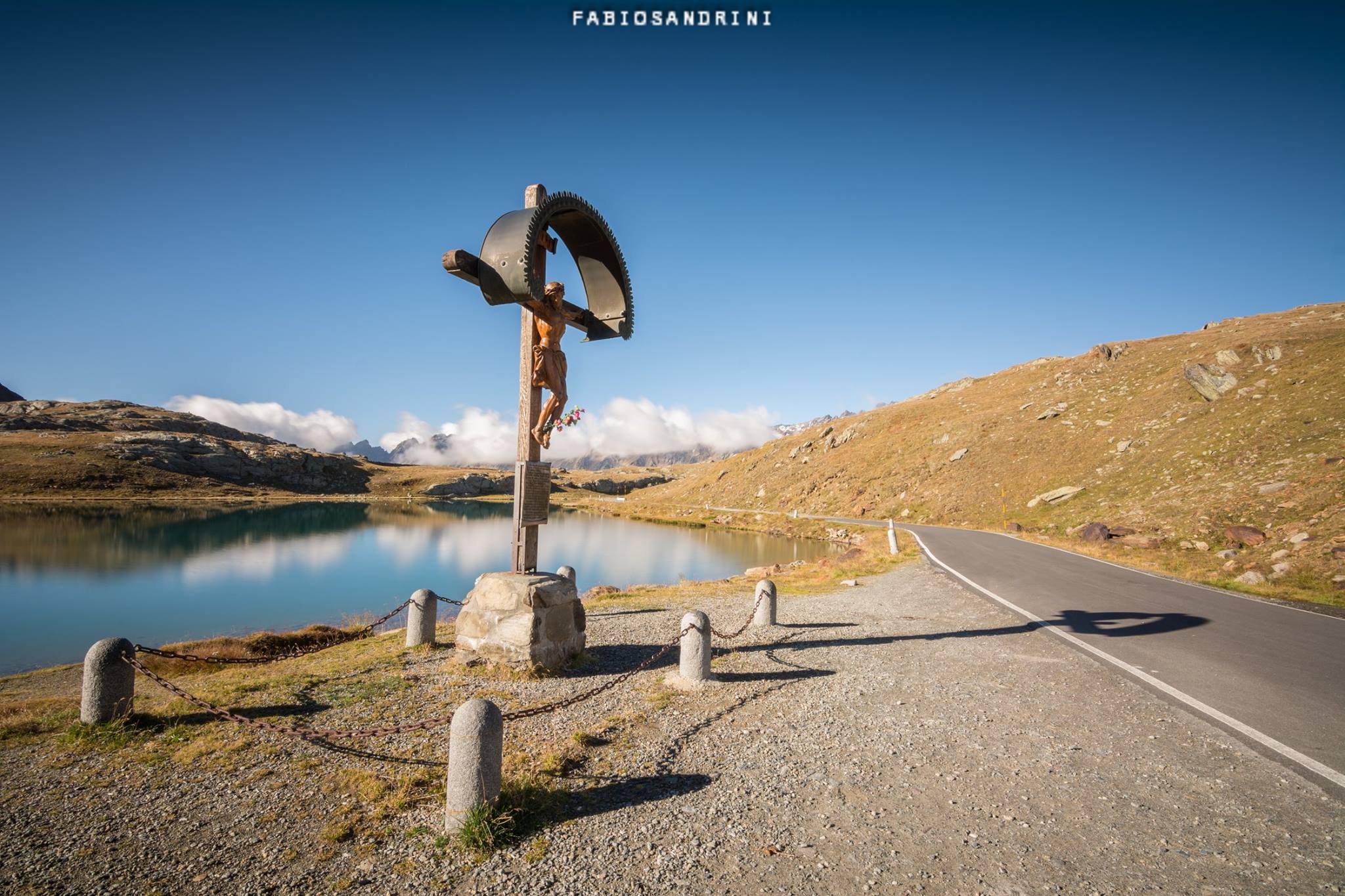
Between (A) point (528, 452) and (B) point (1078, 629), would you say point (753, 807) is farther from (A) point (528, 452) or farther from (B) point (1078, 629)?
(B) point (1078, 629)

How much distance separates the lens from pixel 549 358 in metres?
9.90

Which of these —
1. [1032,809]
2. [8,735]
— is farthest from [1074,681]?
[8,735]

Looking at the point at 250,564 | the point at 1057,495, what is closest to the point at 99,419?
the point at 250,564

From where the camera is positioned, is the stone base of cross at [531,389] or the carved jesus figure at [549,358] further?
the carved jesus figure at [549,358]

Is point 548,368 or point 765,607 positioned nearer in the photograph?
point 548,368

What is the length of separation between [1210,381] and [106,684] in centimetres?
6134

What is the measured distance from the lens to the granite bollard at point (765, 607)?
13070 millimetres

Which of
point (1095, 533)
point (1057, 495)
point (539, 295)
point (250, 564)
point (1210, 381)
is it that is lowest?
point (250, 564)

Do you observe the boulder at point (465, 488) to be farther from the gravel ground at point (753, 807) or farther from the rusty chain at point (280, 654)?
the gravel ground at point (753, 807)

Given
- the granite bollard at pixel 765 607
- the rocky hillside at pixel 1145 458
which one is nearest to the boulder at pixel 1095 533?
the rocky hillside at pixel 1145 458

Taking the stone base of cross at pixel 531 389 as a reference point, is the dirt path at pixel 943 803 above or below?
below

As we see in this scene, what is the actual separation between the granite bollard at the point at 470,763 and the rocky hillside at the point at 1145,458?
2204 centimetres

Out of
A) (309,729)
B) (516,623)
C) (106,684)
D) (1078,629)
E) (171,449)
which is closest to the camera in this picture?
(106,684)

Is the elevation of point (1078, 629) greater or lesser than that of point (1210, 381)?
lesser
